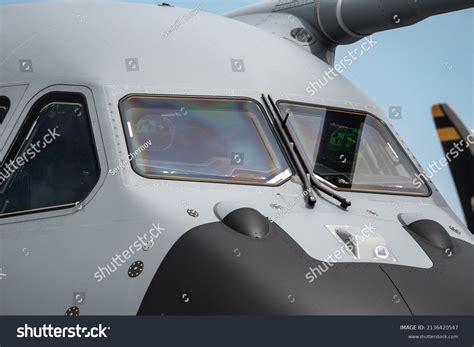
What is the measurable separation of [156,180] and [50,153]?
101 centimetres

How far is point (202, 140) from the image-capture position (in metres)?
6.57

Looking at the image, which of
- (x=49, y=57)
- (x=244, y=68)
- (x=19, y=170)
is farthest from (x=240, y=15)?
(x=19, y=170)

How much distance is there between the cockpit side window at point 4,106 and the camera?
648cm

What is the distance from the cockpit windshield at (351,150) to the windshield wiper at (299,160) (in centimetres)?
8

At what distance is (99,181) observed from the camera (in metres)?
5.96

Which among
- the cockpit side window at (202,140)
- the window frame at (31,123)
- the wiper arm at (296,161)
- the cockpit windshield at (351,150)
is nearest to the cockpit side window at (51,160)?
the window frame at (31,123)

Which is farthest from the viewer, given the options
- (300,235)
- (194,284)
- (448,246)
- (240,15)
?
(240,15)

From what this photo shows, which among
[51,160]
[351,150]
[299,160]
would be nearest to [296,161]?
[299,160]

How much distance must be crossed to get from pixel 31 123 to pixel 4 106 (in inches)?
13.5

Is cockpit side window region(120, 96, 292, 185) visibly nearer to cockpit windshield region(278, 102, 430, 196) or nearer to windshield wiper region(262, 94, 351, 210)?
windshield wiper region(262, 94, 351, 210)

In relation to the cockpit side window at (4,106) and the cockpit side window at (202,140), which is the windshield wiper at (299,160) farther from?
the cockpit side window at (4,106)

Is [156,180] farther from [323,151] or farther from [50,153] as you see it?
[323,151]

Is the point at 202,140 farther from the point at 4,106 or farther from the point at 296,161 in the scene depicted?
the point at 4,106

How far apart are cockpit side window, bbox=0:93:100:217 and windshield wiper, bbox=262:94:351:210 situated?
5.60 feet
